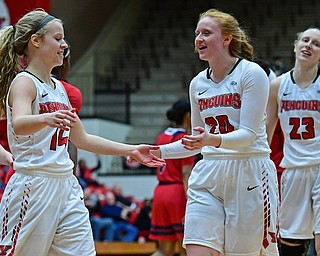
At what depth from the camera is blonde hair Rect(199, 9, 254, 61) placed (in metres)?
5.36

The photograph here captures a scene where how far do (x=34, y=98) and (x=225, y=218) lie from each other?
1417 mm

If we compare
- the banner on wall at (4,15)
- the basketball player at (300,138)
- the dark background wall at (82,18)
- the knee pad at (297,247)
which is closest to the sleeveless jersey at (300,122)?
the basketball player at (300,138)

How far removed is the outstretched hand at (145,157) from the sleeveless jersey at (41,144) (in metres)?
0.50

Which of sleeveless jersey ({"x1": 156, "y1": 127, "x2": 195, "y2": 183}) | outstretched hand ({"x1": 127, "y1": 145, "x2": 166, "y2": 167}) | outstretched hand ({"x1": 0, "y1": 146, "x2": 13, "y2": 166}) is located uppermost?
outstretched hand ({"x1": 127, "y1": 145, "x2": 166, "y2": 167})

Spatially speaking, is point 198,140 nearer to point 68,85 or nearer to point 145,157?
point 145,157

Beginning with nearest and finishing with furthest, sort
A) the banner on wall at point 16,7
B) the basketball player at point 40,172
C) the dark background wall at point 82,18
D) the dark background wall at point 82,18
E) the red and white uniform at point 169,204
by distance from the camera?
the basketball player at point 40,172
the banner on wall at point 16,7
the red and white uniform at point 169,204
the dark background wall at point 82,18
the dark background wall at point 82,18

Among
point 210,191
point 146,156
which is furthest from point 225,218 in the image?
point 146,156

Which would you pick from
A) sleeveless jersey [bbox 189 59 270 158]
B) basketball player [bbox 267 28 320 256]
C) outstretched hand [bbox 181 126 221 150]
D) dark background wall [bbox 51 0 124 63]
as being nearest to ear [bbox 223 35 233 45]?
sleeveless jersey [bbox 189 59 270 158]

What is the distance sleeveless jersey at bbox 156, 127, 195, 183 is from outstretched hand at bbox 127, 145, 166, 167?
2.58m

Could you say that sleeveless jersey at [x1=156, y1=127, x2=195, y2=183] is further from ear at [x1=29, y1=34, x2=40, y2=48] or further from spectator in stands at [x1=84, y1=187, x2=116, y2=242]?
spectator in stands at [x1=84, y1=187, x2=116, y2=242]

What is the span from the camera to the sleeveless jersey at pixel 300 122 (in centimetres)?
659

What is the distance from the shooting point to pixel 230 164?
5.28 metres

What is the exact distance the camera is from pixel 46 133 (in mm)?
4805

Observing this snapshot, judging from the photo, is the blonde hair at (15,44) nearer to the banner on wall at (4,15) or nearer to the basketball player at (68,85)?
the basketball player at (68,85)
